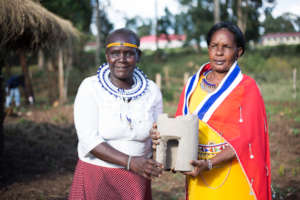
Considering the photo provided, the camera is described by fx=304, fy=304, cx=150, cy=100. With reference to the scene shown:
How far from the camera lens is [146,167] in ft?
5.82

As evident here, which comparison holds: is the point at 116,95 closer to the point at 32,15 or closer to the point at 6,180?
the point at 32,15

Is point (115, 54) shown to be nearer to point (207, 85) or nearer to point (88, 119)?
point (88, 119)

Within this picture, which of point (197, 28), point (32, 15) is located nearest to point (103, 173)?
point (32, 15)

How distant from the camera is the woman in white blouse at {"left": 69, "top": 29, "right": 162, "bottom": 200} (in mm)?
1834

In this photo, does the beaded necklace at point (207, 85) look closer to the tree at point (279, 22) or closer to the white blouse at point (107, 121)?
the white blouse at point (107, 121)

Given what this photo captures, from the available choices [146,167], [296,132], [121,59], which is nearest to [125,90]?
[121,59]

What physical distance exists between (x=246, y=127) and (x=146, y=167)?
69cm

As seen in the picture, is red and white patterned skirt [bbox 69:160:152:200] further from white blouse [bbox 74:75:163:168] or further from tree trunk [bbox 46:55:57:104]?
tree trunk [bbox 46:55:57:104]

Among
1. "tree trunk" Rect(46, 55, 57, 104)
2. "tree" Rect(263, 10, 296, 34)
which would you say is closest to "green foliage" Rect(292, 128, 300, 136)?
"tree" Rect(263, 10, 296, 34)

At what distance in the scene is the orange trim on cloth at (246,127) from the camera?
1.94 meters

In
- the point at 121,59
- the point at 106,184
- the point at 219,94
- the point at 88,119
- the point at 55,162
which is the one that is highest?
the point at 121,59

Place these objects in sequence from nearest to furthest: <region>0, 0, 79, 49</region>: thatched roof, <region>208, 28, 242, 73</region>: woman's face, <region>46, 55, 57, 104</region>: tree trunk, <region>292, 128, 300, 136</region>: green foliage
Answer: <region>208, 28, 242, 73</region>: woman's face → <region>0, 0, 79, 49</region>: thatched roof → <region>292, 128, 300, 136</region>: green foliage → <region>46, 55, 57, 104</region>: tree trunk

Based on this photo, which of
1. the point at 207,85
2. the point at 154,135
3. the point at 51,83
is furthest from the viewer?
the point at 51,83

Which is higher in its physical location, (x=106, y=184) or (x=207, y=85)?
(x=207, y=85)
